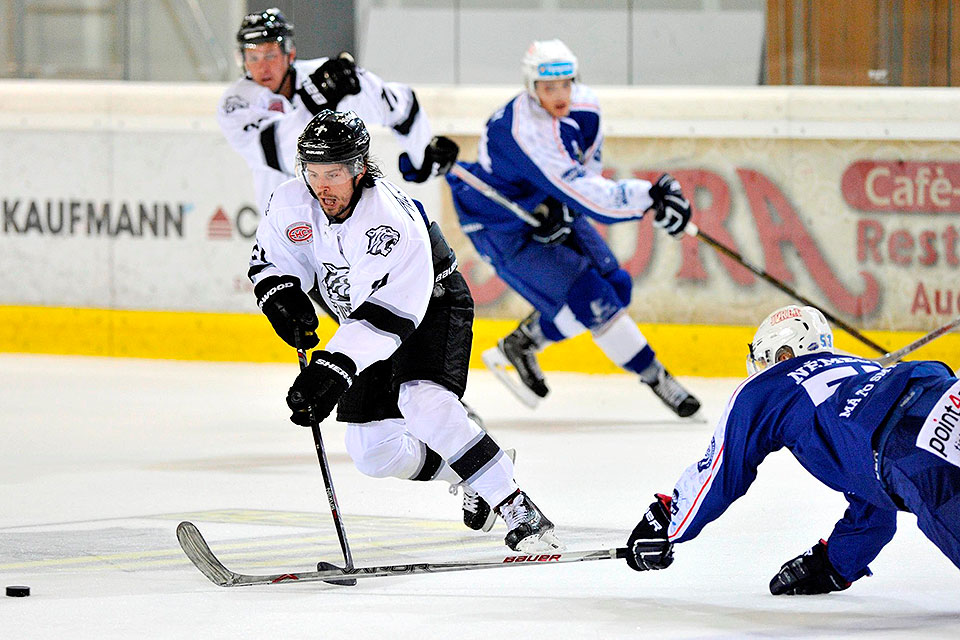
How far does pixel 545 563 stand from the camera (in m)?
3.49

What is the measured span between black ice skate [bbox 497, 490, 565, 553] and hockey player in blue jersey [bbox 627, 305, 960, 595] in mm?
398

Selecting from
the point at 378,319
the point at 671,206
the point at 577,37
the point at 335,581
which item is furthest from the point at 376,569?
the point at 577,37

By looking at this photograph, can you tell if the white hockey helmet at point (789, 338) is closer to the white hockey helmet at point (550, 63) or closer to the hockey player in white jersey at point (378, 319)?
the hockey player in white jersey at point (378, 319)

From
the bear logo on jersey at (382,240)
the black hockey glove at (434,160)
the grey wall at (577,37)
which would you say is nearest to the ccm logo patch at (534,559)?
the bear logo on jersey at (382,240)

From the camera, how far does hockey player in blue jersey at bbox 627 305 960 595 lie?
9.60 ft

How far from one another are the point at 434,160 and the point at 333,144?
213 cm

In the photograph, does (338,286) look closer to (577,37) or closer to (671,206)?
(671,206)

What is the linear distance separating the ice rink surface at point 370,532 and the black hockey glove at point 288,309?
49 cm

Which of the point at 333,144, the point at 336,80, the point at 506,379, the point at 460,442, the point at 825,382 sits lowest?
the point at 506,379

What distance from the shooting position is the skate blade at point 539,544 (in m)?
3.62

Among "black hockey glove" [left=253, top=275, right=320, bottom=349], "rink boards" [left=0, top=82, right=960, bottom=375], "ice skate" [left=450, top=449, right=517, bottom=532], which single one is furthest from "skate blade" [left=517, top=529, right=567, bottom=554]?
"rink boards" [left=0, top=82, right=960, bottom=375]

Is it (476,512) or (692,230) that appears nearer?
(476,512)

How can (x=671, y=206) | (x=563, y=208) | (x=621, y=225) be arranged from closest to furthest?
1. (x=671, y=206)
2. (x=563, y=208)
3. (x=621, y=225)

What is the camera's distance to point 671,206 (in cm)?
583
